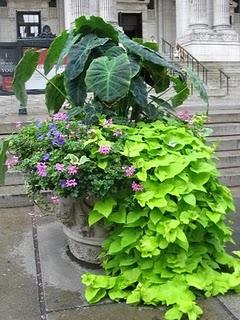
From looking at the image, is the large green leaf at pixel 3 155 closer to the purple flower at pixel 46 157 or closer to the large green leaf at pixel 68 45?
the purple flower at pixel 46 157

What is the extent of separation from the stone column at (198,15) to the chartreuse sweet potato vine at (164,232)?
941 inches

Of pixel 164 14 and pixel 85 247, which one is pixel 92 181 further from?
pixel 164 14

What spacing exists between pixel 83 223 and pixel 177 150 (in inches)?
34.8

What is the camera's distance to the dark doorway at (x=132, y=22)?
33.0 meters

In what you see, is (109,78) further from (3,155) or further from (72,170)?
(3,155)

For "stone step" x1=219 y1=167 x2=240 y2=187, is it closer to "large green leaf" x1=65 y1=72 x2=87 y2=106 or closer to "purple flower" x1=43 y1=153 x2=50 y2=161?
"large green leaf" x1=65 y1=72 x2=87 y2=106

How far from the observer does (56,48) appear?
4109mm

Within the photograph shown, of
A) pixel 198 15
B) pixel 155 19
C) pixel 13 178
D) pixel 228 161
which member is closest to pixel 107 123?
pixel 13 178

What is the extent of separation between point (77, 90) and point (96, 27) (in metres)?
0.51

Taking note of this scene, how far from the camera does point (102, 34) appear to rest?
3.88m

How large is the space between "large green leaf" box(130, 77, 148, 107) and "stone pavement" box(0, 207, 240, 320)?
52.4 inches

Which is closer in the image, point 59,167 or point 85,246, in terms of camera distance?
point 59,167

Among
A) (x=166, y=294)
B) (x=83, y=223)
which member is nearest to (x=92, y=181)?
(x=83, y=223)

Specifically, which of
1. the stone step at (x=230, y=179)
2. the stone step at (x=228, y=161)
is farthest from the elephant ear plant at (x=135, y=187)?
the stone step at (x=228, y=161)
